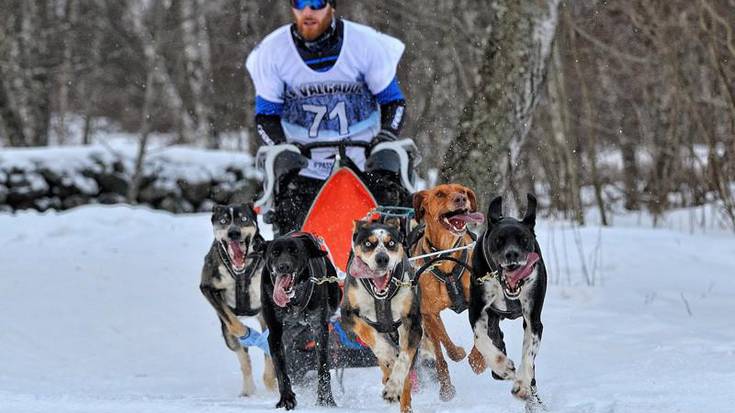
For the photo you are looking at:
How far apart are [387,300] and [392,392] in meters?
0.39

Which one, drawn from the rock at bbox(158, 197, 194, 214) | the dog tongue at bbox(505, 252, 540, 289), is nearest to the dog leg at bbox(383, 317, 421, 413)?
the dog tongue at bbox(505, 252, 540, 289)

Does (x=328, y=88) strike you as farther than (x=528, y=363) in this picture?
Yes

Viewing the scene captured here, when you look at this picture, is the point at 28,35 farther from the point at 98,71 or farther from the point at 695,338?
the point at 695,338

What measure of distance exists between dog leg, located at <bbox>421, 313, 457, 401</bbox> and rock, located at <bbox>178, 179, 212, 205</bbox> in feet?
33.2

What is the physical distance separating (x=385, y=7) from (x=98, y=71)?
Answer: 48.9 feet

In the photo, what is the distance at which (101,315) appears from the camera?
8734 millimetres

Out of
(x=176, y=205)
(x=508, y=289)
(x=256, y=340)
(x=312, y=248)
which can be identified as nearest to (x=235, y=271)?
(x=256, y=340)

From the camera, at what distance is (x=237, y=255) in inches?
223

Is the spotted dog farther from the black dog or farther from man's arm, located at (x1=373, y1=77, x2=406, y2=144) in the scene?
man's arm, located at (x1=373, y1=77, x2=406, y2=144)

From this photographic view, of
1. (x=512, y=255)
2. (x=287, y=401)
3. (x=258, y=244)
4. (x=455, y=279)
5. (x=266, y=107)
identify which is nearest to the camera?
(x=512, y=255)

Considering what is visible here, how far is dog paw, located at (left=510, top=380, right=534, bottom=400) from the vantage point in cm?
448

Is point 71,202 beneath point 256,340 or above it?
above

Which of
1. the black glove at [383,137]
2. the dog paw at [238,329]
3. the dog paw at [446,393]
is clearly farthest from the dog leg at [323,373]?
the black glove at [383,137]

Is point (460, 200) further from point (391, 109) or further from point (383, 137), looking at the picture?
point (391, 109)
